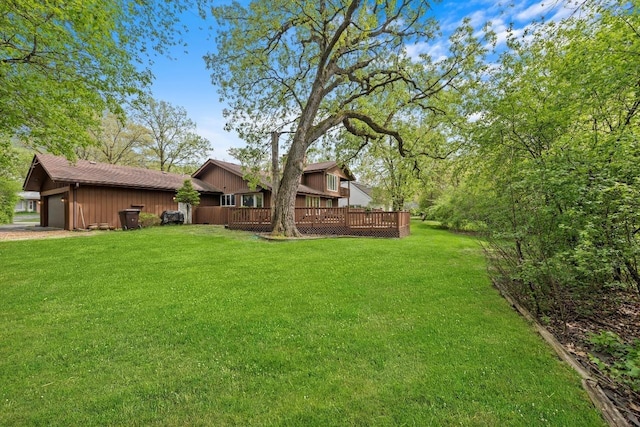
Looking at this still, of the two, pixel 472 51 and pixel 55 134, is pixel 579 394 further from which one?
pixel 472 51

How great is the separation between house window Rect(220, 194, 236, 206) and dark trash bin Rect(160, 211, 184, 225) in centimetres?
395

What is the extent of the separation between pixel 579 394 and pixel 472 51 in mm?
12911

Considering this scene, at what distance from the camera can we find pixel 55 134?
769cm

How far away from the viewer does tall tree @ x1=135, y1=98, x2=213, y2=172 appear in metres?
30.4

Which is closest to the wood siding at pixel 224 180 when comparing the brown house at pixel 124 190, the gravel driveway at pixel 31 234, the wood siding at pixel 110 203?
the brown house at pixel 124 190

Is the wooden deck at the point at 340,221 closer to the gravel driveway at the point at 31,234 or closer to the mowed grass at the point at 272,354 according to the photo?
the mowed grass at the point at 272,354

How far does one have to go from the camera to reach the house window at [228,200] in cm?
2155

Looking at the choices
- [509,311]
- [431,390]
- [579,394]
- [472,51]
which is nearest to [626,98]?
[509,311]

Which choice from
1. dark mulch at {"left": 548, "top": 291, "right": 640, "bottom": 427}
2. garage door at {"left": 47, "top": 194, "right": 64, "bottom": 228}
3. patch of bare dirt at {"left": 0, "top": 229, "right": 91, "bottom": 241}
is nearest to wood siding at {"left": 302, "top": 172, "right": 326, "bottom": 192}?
patch of bare dirt at {"left": 0, "top": 229, "right": 91, "bottom": 241}

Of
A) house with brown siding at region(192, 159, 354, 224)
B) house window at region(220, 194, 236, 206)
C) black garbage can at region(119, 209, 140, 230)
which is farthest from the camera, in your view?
house window at region(220, 194, 236, 206)

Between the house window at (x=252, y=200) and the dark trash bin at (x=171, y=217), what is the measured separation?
433cm

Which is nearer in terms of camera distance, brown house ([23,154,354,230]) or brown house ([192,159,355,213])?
brown house ([23,154,354,230])

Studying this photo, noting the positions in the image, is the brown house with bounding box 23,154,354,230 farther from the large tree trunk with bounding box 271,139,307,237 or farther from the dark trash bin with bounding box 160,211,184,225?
the large tree trunk with bounding box 271,139,307,237

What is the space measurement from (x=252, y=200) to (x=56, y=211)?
11833 mm
